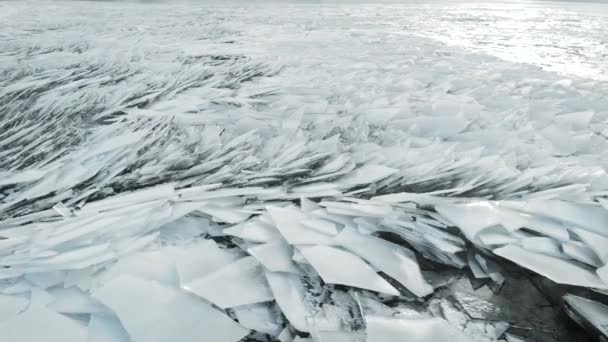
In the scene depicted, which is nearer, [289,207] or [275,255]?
[275,255]

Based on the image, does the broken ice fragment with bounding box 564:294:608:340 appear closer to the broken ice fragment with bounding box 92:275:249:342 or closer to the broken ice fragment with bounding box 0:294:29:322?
the broken ice fragment with bounding box 92:275:249:342

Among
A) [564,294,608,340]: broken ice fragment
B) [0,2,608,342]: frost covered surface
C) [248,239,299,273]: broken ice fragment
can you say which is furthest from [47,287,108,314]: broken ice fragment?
[564,294,608,340]: broken ice fragment

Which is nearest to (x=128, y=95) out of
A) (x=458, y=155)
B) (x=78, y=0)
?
(x=458, y=155)

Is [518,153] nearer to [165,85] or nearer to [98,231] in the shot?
[98,231]

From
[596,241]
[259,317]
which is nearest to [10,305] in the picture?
[259,317]

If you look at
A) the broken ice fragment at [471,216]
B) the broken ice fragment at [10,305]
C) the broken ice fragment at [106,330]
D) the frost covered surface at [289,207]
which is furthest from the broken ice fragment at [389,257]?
the broken ice fragment at [10,305]

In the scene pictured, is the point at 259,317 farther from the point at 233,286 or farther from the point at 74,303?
the point at 74,303

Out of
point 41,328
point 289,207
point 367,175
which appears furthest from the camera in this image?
point 367,175

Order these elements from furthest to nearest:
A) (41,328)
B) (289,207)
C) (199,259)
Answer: (289,207) < (199,259) < (41,328)
